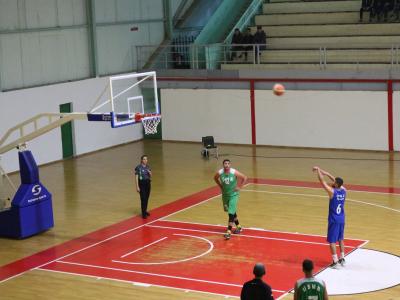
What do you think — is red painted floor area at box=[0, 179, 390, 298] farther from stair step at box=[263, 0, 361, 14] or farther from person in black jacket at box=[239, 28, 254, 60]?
stair step at box=[263, 0, 361, 14]

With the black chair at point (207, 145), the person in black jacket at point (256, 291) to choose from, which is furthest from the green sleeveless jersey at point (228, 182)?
the black chair at point (207, 145)

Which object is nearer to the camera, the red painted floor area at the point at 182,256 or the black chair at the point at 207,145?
the red painted floor area at the point at 182,256

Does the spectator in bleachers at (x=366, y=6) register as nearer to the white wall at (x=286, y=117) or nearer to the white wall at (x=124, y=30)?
the white wall at (x=286, y=117)

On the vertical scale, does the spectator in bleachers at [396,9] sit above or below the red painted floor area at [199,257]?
above

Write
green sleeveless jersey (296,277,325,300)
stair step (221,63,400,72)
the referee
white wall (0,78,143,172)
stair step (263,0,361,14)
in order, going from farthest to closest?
stair step (263,0,361,14) < stair step (221,63,400,72) < white wall (0,78,143,172) < the referee < green sleeveless jersey (296,277,325,300)

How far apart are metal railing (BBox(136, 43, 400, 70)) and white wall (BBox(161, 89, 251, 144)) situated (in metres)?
1.46

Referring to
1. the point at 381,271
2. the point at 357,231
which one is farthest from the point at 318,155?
the point at 381,271

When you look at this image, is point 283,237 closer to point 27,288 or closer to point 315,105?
point 27,288

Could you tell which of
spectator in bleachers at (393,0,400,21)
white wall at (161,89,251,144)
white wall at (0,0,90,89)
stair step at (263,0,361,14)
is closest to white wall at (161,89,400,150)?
white wall at (161,89,251,144)

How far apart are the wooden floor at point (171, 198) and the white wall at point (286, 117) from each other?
0.57 metres

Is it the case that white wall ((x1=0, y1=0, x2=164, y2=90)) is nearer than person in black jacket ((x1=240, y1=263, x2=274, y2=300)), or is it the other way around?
person in black jacket ((x1=240, y1=263, x2=274, y2=300))

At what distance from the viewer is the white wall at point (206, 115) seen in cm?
3285

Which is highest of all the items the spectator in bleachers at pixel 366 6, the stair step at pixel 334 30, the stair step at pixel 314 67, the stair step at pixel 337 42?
the spectator in bleachers at pixel 366 6

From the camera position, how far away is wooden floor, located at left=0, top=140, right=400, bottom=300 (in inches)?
640
